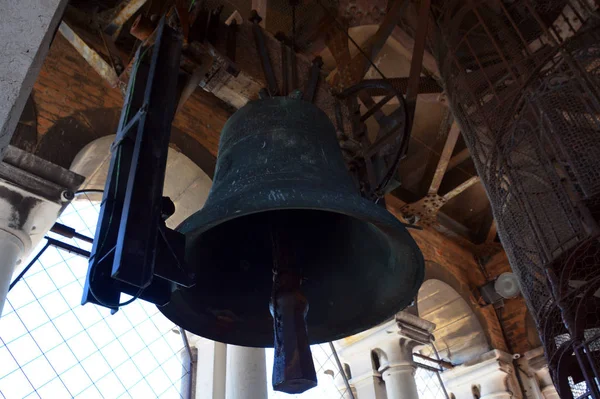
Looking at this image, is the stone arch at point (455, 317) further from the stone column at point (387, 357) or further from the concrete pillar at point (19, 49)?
the concrete pillar at point (19, 49)

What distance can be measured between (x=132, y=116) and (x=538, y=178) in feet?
7.56

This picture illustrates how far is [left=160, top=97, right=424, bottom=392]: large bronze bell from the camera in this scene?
1.84 metres

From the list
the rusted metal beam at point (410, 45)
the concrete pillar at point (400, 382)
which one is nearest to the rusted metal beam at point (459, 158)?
the rusted metal beam at point (410, 45)

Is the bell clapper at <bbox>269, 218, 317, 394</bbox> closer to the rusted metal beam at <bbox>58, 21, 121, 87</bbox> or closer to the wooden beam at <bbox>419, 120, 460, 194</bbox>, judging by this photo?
the rusted metal beam at <bbox>58, 21, 121, 87</bbox>

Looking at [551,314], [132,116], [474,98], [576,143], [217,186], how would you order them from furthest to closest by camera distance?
1. [474,98]
2. [576,143]
3. [551,314]
4. [217,186]
5. [132,116]

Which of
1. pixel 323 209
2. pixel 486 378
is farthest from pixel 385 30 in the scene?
pixel 486 378

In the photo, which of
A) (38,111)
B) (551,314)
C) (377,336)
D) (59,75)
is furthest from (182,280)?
(377,336)

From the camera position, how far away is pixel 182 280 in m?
1.56

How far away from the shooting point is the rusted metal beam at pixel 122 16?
10.8 ft

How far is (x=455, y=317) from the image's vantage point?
7973 millimetres

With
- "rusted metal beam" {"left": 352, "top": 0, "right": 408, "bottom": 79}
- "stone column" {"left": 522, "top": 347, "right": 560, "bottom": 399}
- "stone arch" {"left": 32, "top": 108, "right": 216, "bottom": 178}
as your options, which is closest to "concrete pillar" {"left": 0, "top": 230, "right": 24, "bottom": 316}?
"stone arch" {"left": 32, "top": 108, "right": 216, "bottom": 178}

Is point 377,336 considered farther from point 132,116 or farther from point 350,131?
point 132,116

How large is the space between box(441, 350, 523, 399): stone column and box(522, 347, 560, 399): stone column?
0.21 meters

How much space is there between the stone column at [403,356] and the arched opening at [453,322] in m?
1.45
